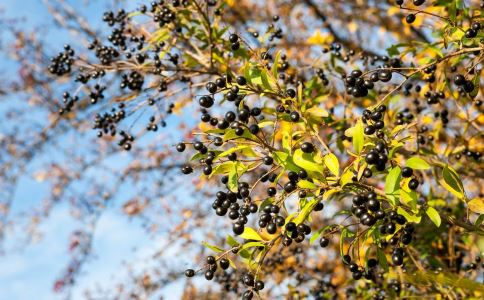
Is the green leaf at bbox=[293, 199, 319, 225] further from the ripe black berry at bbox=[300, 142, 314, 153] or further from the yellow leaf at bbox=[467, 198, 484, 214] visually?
the yellow leaf at bbox=[467, 198, 484, 214]

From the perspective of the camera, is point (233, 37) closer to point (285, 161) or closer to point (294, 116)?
point (294, 116)

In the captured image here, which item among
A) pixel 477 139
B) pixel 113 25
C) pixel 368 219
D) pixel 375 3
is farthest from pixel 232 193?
pixel 375 3

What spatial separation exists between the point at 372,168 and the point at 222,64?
194 cm

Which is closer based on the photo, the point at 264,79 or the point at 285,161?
the point at 285,161

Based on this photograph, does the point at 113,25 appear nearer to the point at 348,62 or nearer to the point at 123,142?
the point at 123,142

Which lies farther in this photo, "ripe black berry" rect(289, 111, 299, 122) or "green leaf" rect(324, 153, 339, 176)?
"ripe black berry" rect(289, 111, 299, 122)

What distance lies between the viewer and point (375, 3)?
8078 mm

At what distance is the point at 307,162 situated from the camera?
5.78ft

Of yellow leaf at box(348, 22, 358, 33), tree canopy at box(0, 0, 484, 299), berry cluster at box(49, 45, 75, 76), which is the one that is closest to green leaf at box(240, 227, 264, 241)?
tree canopy at box(0, 0, 484, 299)

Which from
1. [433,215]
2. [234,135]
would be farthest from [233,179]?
[433,215]

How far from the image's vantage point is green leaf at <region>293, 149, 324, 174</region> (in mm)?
1750

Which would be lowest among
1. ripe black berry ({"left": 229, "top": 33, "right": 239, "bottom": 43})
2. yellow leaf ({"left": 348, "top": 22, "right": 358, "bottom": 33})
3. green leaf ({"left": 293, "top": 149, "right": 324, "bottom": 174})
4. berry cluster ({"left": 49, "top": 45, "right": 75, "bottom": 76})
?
green leaf ({"left": 293, "top": 149, "right": 324, "bottom": 174})

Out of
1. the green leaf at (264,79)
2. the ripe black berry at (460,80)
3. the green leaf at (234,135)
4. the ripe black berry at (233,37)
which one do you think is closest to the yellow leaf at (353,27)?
the ripe black berry at (233,37)

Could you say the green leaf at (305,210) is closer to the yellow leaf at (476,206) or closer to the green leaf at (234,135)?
the green leaf at (234,135)
